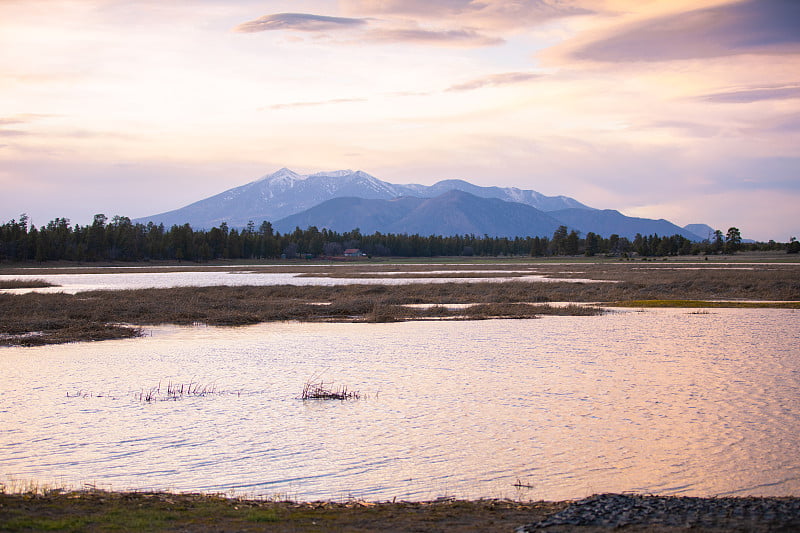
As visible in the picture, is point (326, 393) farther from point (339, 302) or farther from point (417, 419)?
point (339, 302)

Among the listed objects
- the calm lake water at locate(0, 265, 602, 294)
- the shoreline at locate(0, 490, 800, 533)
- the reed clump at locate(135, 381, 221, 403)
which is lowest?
the reed clump at locate(135, 381, 221, 403)

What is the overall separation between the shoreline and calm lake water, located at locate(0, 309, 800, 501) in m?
1.13

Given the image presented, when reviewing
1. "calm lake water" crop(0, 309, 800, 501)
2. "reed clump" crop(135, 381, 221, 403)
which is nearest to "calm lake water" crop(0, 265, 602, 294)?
"calm lake water" crop(0, 309, 800, 501)

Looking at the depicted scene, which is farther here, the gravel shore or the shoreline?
the shoreline

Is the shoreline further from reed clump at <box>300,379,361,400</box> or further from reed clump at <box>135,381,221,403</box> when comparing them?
reed clump at <box>135,381,221,403</box>

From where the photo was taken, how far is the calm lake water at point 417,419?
12203 mm

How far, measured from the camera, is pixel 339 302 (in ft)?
159

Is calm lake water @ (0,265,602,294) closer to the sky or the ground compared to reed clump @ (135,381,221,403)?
closer to the sky

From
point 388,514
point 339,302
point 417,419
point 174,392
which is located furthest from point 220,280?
point 388,514

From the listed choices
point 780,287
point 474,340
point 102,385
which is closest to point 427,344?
point 474,340

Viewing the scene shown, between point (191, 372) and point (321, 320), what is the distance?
57.4ft

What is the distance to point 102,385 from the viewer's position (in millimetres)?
20688

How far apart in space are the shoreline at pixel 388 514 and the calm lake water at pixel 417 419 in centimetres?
113

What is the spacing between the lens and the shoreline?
28.6 feet
